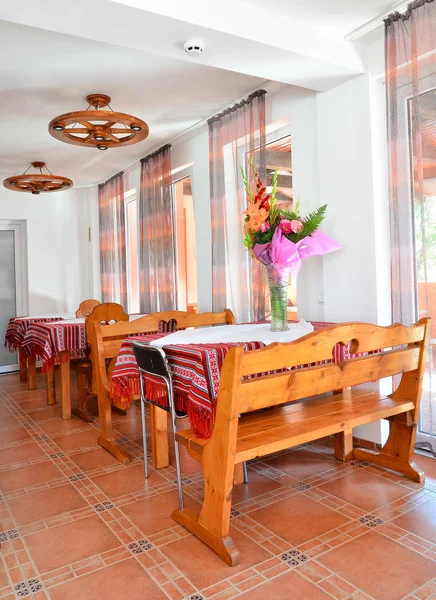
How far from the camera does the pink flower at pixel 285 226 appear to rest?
271cm

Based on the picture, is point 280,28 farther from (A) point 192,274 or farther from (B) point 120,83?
(A) point 192,274

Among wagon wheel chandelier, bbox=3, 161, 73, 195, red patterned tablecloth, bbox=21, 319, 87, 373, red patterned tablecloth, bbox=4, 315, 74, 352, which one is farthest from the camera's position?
red patterned tablecloth, bbox=4, 315, 74, 352

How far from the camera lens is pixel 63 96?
3.88m

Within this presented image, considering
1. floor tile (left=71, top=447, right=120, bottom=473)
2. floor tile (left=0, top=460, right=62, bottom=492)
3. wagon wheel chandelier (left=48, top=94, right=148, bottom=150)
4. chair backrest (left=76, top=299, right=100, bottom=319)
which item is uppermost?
wagon wheel chandelier (left=48, top=94, right=148, bottom=150)

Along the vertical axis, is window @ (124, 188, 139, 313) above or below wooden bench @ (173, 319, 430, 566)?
above

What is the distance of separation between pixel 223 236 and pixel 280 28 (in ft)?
5.93

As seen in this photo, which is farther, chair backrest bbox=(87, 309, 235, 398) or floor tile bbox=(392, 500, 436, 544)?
chair backrest bbox=(87, 309, 235, 398)

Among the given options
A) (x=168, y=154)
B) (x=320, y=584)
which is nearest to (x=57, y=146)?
(x=168, y=154)

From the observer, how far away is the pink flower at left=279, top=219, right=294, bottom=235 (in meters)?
2.71

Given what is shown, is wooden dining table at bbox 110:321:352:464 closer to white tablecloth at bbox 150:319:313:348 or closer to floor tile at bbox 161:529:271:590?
white tablecloth at bbox 150:319:313:348

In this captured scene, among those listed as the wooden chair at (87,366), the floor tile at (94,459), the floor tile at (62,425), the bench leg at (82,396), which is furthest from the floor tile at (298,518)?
the bench leg at (82,396)

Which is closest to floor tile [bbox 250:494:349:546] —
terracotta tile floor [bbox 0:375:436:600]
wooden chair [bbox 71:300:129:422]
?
terracotta tile floor [bbox 0:375:436:600]

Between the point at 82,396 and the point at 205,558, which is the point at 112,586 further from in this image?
the point at 82,396

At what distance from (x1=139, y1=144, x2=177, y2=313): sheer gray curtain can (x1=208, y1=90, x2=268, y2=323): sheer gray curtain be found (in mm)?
854
